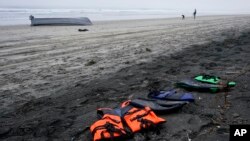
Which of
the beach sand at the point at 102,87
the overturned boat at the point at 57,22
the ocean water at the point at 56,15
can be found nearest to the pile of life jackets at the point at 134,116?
the beach sand at the point at 102,87

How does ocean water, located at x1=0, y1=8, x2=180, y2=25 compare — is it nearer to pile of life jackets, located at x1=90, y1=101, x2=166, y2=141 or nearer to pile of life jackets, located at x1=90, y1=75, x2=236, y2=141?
pile of life jackets, located at x1=90, y1=75, x2=236, y2=141

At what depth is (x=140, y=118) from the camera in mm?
4773

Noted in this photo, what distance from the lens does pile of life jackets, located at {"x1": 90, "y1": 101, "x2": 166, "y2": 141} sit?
4.31m

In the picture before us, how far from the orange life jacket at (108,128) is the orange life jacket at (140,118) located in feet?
0.50

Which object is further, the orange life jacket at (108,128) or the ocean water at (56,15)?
the ocean water at (56,15)

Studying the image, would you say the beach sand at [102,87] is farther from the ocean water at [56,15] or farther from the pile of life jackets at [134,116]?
the ocean water at [56,15]

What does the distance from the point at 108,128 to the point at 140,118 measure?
614mm

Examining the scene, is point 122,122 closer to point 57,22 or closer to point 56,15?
point 57,22

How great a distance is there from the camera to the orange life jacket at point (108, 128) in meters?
4.26

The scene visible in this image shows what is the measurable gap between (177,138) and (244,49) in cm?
897

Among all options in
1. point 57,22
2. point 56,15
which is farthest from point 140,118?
point 56,15

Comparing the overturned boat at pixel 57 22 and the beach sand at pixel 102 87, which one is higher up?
the overturned boat at pixel 57 22

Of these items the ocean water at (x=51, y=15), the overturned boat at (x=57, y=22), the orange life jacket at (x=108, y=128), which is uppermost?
the ocean water at (x=51, y=15)

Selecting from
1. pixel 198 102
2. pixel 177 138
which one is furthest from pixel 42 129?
pixel 198 102
